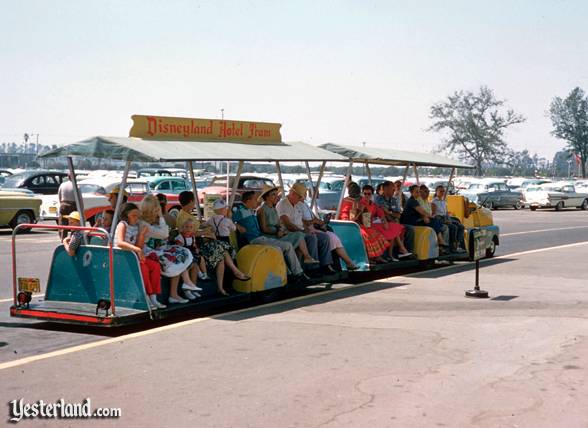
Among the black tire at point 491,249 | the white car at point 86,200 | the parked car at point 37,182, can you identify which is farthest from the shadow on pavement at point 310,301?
the parked car at point 37,182

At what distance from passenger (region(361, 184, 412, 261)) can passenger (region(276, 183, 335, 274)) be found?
1.71 m

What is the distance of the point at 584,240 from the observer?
81.3ft

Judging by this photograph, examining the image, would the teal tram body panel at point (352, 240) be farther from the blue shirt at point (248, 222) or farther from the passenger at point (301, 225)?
the blue shirt at point (248, 222)

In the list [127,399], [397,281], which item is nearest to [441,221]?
→ [397,281]

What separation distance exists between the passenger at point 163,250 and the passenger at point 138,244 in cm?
11

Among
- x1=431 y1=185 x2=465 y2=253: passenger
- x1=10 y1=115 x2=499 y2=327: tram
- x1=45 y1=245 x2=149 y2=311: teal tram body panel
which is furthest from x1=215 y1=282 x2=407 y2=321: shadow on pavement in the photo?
x1=431 y1=185 x2=465 y2=253: passenger

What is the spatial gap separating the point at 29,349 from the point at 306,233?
5.44 meters

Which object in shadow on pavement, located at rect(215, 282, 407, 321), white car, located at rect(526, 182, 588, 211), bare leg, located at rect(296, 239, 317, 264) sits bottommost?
shadow on pavement, located at rect(215, 282, 407, 321)

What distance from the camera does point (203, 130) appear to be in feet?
39.6

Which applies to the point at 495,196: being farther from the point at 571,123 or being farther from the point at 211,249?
the point at 571,123

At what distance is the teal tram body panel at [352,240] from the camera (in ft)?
47.5

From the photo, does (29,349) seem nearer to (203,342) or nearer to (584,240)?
(203,342)

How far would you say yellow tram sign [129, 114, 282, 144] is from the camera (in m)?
11.3

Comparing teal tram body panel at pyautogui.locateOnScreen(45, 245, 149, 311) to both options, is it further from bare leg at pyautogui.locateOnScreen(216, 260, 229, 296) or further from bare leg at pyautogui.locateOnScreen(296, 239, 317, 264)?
bare leg at pyautogui.locateOnScreen(296, 239, 317, 264)
